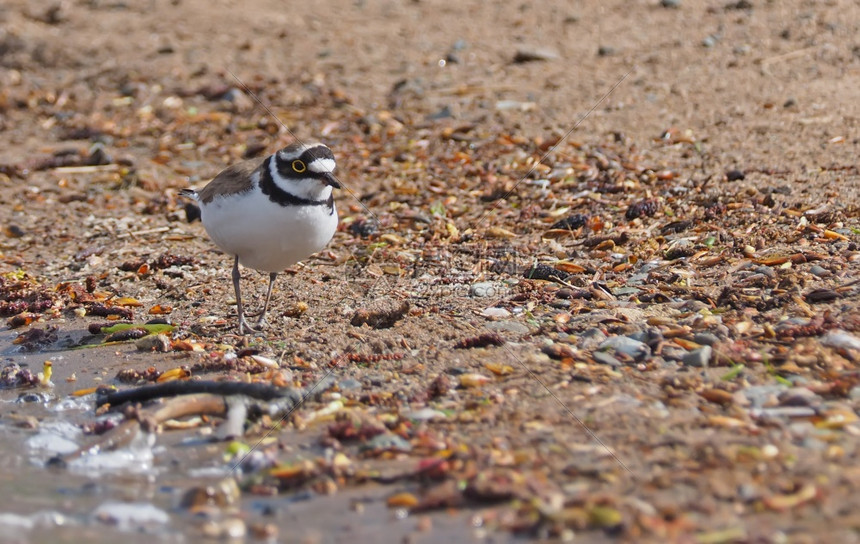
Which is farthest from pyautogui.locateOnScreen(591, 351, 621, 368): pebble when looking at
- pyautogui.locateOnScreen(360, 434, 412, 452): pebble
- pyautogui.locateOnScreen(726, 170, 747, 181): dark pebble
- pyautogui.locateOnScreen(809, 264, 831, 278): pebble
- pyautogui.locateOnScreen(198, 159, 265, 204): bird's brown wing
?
pyautogui.locateOnScreen(726, 170, 747, 181): dark pebble

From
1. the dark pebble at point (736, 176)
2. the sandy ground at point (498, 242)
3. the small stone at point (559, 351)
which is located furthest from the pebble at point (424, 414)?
the dark pebble at point (736, 176)

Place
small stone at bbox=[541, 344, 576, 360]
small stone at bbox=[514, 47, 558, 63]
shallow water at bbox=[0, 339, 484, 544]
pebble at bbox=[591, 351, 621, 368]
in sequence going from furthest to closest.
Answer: small stone at bbox=[514, 47, 558, 63], small stone at bbox=[541, 344, 576, 360], pebble at bbox=[591, 351, 621, 368], shallow water at bbox=[0, 339, 484, 544]

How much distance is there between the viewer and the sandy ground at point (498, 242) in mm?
4262

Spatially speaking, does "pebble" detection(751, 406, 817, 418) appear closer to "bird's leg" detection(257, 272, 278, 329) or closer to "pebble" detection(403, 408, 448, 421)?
"pebble" detection(403, 408, 448, 421)

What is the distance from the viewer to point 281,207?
598 centimetres

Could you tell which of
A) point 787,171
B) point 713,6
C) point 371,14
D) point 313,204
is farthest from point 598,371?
point 371,14

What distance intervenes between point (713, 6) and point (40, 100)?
6874mm

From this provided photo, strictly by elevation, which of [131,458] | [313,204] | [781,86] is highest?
[781,86]

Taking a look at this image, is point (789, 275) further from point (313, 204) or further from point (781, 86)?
point (781, 86)

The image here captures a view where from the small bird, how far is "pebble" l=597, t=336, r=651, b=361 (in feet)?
5.62

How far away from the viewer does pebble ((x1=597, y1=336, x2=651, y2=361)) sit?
17.5 feet

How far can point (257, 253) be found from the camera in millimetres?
6172

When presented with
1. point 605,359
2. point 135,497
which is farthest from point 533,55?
point 135,497

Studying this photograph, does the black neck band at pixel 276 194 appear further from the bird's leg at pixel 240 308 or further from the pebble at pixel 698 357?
the pebble at pixel 698 357
